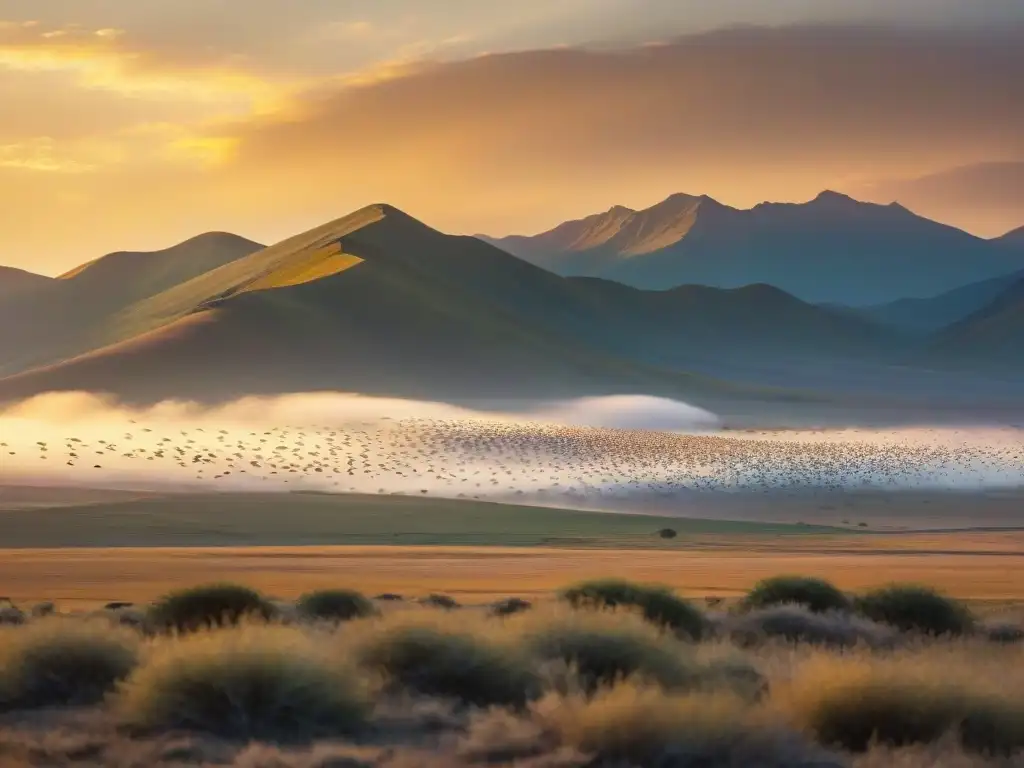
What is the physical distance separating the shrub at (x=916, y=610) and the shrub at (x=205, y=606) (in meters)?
9.54

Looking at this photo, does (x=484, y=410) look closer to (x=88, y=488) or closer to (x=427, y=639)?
(x=88, y=488)

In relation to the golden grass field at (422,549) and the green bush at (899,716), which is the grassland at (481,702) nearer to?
the green bush at (899,716)

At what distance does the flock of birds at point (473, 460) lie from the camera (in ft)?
264

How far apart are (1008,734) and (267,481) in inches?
2812

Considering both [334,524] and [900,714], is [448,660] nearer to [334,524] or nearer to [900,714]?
[900,714]

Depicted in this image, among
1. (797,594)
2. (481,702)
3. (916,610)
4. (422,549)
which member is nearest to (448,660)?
(481,702)

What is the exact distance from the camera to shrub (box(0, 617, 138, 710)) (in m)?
13.5

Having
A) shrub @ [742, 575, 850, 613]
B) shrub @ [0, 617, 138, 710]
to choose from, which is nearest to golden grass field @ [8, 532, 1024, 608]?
shrub @ [742, 575, 850, 613]

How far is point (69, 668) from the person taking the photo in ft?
46.0

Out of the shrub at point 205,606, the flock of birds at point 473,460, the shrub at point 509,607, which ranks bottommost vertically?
the shrub at point 509,607

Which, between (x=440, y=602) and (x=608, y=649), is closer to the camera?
(x=608, y=649)

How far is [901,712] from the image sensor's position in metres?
11.4

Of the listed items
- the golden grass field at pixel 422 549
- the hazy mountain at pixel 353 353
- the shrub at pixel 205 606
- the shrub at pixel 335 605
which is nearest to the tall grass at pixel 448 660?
the shrub at pixel 205 606

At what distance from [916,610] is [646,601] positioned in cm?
495
